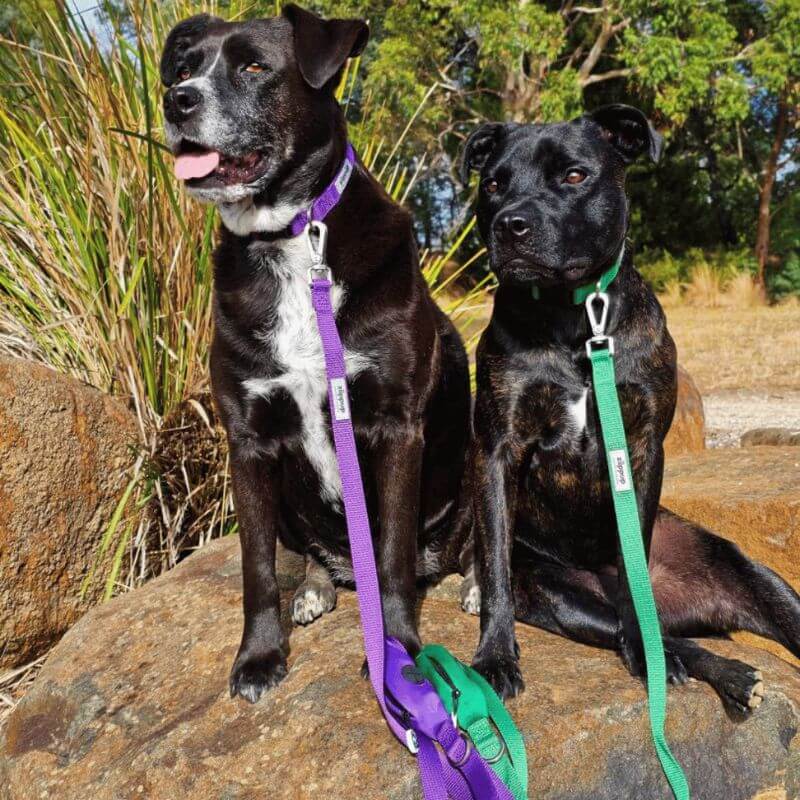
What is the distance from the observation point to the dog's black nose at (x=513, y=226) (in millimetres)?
2443

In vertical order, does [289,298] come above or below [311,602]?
above

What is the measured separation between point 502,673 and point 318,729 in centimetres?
48

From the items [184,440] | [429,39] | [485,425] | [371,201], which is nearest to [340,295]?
[371,201]

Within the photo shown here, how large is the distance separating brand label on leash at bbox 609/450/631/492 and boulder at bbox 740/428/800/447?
128 inches

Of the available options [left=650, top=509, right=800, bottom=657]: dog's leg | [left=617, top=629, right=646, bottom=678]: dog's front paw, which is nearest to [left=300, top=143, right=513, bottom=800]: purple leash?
[left=617, top=629, right=646, bottom=678]: dog's front paw

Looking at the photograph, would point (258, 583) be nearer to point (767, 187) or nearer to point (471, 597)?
point (471, 597)

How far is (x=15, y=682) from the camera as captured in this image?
125 inches

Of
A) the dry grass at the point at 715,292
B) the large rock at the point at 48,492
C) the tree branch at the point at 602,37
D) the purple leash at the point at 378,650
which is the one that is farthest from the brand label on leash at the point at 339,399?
the dry grass at the point at 715,292

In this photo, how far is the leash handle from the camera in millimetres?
1984

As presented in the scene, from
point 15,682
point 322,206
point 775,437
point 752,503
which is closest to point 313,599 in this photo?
point 322,206

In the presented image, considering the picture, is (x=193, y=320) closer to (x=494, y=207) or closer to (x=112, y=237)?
(x=112, y=237)

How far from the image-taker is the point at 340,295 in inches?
96.1

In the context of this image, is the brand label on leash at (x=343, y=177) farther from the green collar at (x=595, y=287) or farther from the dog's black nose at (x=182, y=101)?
the green collar at (x=595, y=287)

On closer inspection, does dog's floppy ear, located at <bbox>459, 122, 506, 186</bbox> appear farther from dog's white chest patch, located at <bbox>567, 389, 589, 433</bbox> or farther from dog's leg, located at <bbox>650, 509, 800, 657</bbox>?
dog's leg, located at <bbox>650, 509, 800, 657</bbox>
